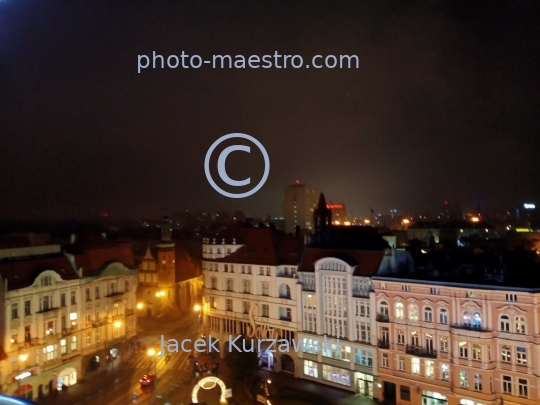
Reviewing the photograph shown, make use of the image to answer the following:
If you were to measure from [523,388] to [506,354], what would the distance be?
37 cm

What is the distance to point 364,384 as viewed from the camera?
6582 mm

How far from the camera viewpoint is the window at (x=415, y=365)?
6098 millimetres

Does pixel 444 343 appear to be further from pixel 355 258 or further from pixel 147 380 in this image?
pixel 147 380

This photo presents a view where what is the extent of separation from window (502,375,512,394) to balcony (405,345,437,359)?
0.79 m

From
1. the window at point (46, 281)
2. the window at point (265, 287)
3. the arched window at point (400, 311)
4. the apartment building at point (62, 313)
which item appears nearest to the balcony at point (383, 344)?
the arched window at point (400, 311)

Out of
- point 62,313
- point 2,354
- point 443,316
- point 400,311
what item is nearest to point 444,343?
point 443,316

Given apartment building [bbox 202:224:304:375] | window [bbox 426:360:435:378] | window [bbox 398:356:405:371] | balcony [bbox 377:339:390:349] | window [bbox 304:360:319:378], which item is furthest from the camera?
apartment building [bbox 202:224:304:375]

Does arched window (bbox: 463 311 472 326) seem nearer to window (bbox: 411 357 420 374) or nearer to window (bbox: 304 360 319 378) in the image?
window (bbox: 411 357 420 374)

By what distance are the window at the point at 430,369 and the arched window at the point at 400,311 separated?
2.01 feet

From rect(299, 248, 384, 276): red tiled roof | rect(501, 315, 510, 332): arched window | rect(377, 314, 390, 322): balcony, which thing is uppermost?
rect(299, 248, 384, 276): red tiled roof

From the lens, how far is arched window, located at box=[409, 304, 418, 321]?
6.15m

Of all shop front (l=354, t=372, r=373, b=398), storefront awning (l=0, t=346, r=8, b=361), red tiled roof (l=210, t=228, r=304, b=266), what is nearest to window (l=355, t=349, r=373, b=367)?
shop front (l=354, t=372, r=373, b=398)

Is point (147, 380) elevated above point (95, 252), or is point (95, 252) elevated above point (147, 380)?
point (95, 252)

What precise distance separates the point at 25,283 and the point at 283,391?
354cm
